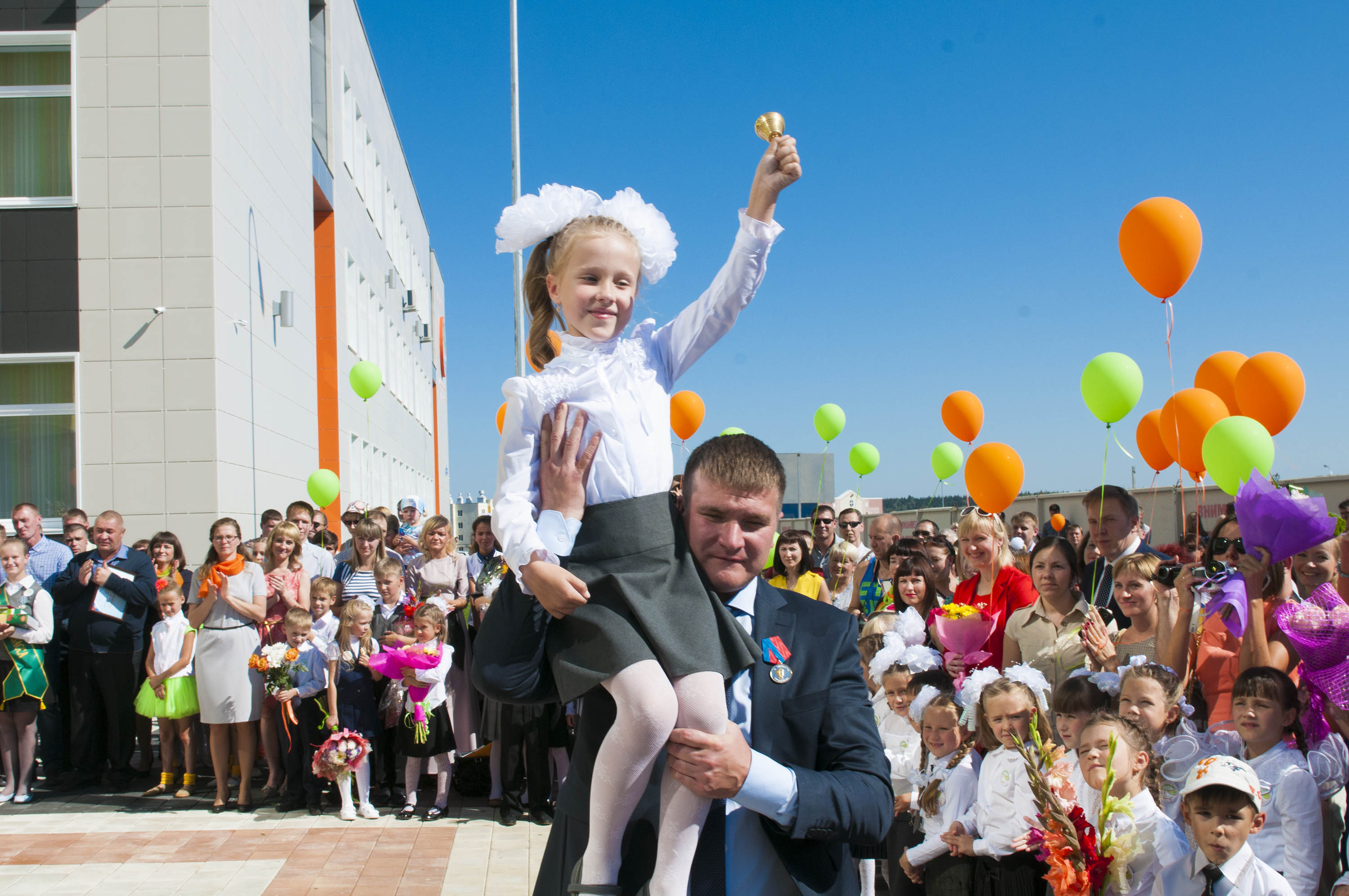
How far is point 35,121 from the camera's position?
10.4m

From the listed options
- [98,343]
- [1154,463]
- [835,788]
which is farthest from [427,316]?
[835,788]

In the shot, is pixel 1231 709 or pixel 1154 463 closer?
pixel 1231 709

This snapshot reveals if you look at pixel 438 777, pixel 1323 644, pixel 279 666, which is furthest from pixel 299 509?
pixel 1323 644

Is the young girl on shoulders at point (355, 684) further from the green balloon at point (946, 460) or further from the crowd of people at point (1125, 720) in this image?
the green balloon at point (946, 460)

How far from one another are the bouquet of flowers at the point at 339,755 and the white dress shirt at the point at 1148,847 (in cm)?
491

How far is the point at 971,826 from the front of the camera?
11.9 feet

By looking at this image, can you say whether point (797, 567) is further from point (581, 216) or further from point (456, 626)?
point (581, 216)

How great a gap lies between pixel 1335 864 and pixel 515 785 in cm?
488

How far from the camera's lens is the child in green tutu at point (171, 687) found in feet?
23.2

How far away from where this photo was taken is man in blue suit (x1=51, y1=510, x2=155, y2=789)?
738cm

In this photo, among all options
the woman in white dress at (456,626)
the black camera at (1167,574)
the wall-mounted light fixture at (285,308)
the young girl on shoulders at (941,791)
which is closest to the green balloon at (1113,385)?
the black camera at (1167,574)

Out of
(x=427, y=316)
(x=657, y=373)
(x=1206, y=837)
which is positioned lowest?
(x=1206, y=837)

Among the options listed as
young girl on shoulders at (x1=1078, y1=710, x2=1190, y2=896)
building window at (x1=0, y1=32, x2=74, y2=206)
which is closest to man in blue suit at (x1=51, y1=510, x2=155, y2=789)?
building window at (x1=0, y1=32, x2=74, y2=206)

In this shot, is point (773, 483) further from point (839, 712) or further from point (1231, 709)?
point (1231, 709)
